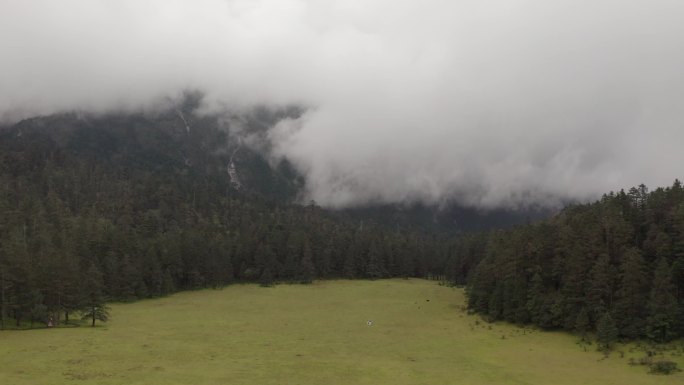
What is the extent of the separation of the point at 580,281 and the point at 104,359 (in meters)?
65.6

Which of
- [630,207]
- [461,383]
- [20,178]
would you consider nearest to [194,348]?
[461,383]

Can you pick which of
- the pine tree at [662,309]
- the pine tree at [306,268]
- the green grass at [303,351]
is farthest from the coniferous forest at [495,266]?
the green grass at [303,351]

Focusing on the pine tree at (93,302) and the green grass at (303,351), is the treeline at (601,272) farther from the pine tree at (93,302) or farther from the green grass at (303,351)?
the pine tree at (93,302)

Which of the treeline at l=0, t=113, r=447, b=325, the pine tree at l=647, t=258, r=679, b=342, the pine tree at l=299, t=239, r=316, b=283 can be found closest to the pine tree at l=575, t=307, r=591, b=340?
the pine tree at l=647, t=258, r=679, b=342

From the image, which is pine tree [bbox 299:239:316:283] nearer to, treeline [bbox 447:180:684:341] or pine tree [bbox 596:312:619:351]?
treeline [bbox 447:180:684:341]

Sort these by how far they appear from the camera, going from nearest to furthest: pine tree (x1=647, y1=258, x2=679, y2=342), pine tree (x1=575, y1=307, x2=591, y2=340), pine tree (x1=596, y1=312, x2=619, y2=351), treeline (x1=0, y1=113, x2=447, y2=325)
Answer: pine tree (x1=647, y1=258, x2=679, y2=342) → pine tree (x1=596, y1=312, x2=619, y2=351) → pine tree (x1=575, y1=307, x2=591, y2=340) → treeline (x1=0, y1=113, x2=447, y2=325)

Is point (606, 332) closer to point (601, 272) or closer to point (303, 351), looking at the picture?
point (601, 272)

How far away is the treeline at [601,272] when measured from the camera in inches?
2729

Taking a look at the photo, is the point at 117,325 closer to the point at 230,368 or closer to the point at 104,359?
the point at 104,359

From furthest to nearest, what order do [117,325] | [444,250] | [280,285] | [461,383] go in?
1. [444,250]
2. [280,285]
3. [117,325]
4. [461,383]

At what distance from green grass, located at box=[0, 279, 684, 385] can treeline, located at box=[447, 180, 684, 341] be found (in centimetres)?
467

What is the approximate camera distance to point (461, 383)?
174 feet

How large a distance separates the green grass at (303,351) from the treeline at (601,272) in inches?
184

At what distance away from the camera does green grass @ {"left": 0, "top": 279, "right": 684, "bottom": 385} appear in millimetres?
52844
